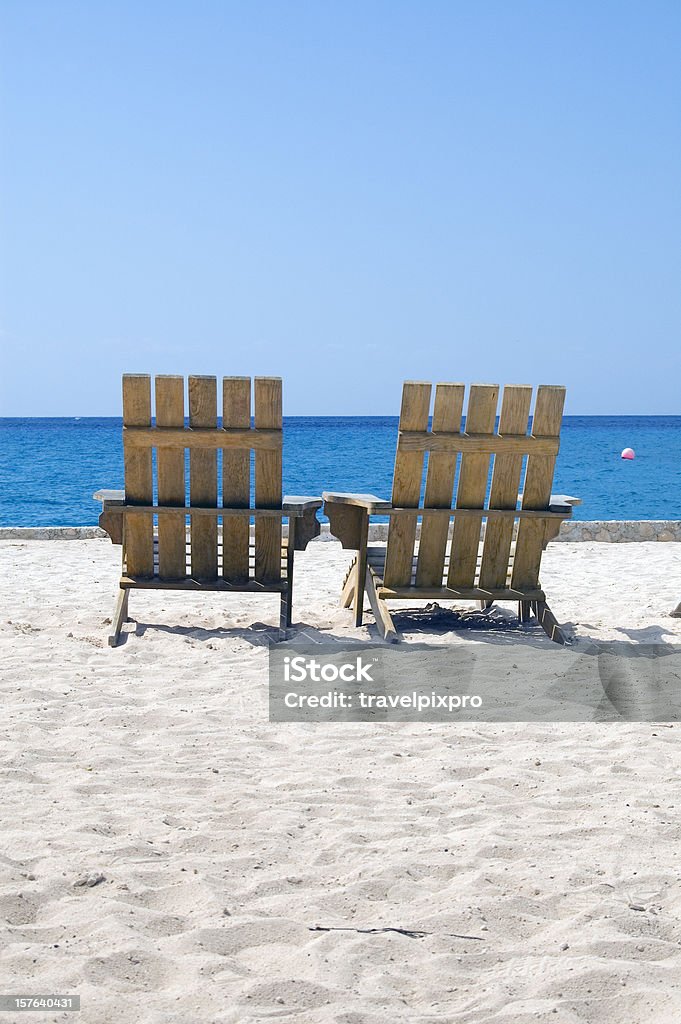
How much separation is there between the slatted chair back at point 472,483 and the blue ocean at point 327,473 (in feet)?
45.1

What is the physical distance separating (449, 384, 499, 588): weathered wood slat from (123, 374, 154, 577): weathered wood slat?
6.12 ft

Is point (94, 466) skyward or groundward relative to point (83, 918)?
groundward

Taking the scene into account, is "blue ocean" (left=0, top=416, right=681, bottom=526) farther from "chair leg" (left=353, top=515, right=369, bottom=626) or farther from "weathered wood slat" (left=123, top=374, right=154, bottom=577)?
"chair leg" (left=353, top=515, right=369, bottom=626)

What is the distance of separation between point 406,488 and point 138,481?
5.28 ft

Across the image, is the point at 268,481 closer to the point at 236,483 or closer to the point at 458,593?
the point at 236,483

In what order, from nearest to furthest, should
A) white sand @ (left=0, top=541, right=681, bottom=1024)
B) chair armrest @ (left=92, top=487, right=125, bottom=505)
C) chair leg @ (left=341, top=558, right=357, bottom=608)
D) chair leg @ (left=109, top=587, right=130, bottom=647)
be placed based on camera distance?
1. white sand @ (left=0, top=541, right=681, bottom=1024)
2. chair leg @ (left=109, top=587, right=130, bottom=647)
3. chair armrest @ (left=92, top=487, right=125, bottom=505)
4. chair leg @ (left=341, top=558, right=357, bottom=608)

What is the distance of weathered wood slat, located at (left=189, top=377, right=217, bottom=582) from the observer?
16.8 feet

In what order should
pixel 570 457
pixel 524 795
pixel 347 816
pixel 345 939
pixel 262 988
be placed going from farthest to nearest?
pixel 570 457 → pixel 524 795 → pixel 347 816 → pixel 345 939 → pixel 262 988

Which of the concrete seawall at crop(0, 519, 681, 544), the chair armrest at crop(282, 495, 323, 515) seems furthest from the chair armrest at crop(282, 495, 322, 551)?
the concrete seawall at crop(0, 519, 681, 544)

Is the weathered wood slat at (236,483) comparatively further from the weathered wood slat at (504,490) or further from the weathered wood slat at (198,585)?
the weathered wood slat at (504,490)

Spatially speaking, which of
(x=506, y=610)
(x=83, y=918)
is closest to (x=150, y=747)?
(x=83, y=918)

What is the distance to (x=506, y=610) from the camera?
634 centimetres

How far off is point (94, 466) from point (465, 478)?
31.5 metres

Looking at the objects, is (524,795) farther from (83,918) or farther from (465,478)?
(465,478)
